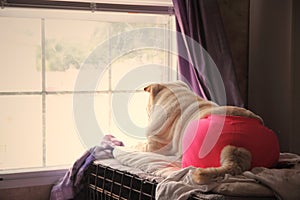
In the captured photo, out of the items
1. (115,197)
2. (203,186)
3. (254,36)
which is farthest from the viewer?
(254,36)

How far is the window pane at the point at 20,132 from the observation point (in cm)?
302

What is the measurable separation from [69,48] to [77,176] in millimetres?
799

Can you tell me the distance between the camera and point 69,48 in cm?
317

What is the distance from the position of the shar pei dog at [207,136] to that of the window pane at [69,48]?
60cm

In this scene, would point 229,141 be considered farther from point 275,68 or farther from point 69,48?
point 69,48

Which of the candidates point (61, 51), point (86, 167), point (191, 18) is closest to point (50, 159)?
point (86, 167)

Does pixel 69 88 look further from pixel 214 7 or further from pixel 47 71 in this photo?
pixel 214 7

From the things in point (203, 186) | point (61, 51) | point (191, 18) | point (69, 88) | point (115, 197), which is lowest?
point (115, 197)

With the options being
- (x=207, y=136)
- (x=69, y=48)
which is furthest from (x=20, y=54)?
(x=207, y=136)

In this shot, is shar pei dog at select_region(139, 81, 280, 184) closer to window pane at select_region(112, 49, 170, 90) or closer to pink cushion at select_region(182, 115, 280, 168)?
pink cushion at select_region(182, 115, 280, 168)

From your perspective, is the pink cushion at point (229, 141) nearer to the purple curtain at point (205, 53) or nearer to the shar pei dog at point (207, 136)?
the shar pei dog at point (207, 136)

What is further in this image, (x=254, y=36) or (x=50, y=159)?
(x=254, y=36)

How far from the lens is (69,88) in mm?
3170

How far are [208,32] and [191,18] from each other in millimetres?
138
